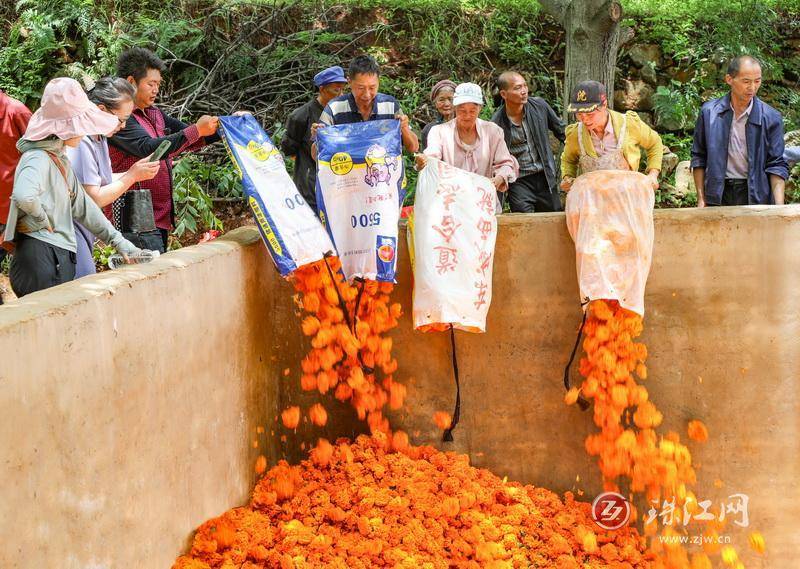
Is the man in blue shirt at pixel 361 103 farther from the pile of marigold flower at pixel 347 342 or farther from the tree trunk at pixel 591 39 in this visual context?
Result: the tree trunk at pixel 591 39

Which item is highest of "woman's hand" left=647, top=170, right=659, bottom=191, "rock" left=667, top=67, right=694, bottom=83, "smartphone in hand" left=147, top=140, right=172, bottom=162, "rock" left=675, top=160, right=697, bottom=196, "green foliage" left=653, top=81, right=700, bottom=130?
"rock" left=667, top=67, right=694, bottom=83

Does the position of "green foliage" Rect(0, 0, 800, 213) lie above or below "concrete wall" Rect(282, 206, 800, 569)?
above

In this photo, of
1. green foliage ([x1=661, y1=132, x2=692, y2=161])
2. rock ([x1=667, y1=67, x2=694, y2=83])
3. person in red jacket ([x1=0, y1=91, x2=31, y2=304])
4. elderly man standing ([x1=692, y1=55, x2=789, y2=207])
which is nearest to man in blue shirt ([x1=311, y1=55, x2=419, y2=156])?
person in red jacket ([x1=0, y1=91, x2=31, y2=304])

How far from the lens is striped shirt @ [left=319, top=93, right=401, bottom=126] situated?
4434 mm

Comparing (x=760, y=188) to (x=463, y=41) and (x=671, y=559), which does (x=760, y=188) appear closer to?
(x=671, y=559)

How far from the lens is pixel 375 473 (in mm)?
4203

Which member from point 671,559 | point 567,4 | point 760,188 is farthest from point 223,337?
point 567,4

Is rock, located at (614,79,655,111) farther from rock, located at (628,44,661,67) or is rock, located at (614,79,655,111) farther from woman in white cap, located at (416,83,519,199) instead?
woman in white cap, located at (416,83,519,199)

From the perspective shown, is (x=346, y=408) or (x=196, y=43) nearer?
(x=346, y=408)

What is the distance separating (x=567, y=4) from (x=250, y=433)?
13.5ft

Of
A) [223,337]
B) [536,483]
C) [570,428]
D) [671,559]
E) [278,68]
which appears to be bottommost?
[671,559]

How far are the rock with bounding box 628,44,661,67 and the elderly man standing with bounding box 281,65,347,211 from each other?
4.74m

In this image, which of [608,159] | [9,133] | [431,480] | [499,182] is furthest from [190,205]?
[608,159]

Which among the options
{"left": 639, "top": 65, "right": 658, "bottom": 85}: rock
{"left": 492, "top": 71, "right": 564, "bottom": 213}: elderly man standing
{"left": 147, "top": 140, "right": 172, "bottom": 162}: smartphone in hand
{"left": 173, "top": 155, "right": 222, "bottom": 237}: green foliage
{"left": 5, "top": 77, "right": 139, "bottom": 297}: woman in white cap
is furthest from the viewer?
{"left": 639, "top": 65, "right": 658, "bottom": 85}: rock
